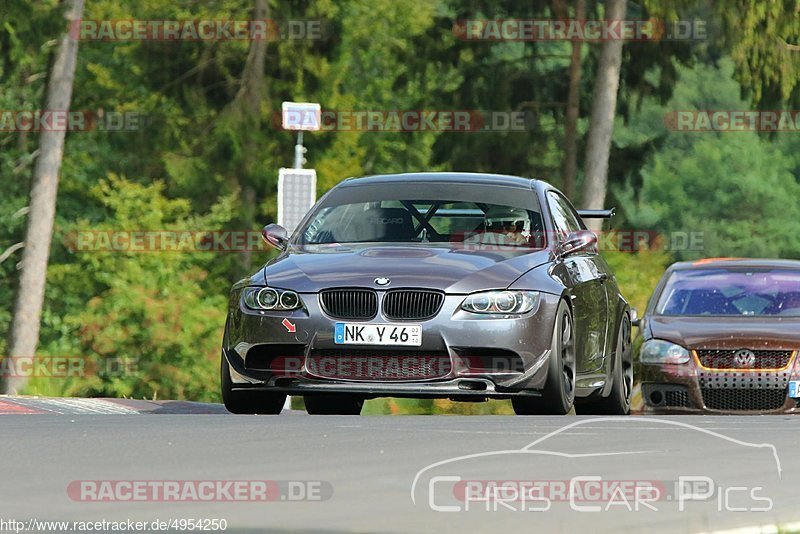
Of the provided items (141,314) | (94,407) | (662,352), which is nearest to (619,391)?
(662,352)

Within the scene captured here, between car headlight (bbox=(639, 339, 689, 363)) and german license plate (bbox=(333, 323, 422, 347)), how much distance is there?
14.4 feet

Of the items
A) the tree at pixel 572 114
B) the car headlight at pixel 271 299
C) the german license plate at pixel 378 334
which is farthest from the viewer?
the tree at pixel 572 114

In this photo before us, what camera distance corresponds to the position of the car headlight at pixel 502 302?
1213cm

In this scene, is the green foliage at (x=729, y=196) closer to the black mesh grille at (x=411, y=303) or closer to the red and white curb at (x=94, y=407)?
the red and white curb at (x=94, y=407)

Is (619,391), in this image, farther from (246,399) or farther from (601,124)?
(601,124)

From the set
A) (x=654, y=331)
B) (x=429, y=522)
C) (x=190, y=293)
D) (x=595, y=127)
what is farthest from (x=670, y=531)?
(x=190, y=293)

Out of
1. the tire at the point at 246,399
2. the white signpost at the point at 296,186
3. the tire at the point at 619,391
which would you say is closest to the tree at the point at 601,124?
the white signpost at the point at 296,186

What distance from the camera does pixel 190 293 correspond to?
4928 centimetres

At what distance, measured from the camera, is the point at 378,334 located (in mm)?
12070

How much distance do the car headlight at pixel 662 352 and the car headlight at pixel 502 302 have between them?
12.6 ft

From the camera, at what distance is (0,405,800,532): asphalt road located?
290 inches

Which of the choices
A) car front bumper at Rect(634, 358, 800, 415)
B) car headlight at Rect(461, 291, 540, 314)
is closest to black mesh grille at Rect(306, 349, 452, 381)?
car headlight at Rect(461, 291, 540, 314)

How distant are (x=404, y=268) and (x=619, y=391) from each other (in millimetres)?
3329

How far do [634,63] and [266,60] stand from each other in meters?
11.6
